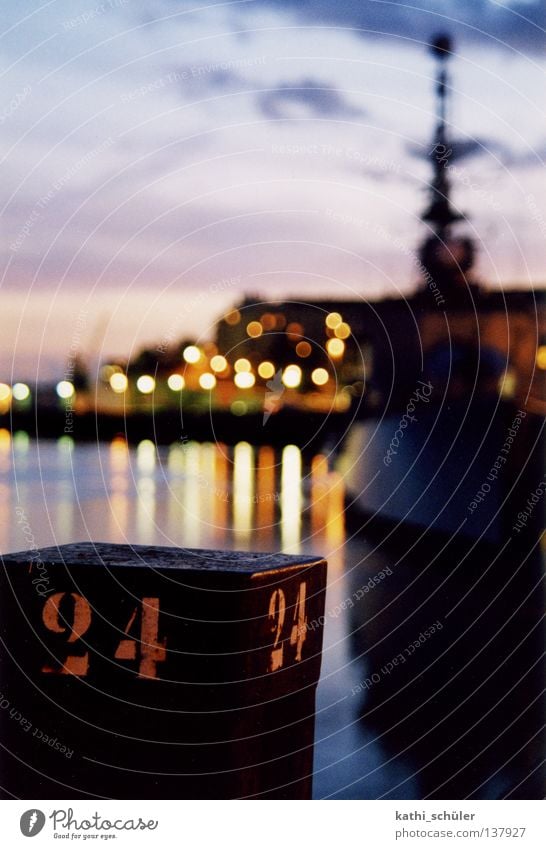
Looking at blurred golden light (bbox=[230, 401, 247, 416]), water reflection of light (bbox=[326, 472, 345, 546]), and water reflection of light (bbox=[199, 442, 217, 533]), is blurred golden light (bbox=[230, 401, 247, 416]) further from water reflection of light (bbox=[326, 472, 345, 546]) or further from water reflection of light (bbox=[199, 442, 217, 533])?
water reflection of light (bbox=[326, 472, 345, 546])

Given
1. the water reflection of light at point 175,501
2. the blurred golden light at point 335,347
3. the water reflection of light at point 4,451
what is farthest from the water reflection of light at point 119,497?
the blurred golden light at point 335,347

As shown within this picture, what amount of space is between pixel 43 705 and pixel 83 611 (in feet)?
1.00

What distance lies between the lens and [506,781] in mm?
7016

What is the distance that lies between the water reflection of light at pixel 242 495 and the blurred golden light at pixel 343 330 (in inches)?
233

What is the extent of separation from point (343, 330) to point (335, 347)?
214 inches

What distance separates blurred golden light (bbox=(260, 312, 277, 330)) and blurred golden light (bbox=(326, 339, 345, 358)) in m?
8.62

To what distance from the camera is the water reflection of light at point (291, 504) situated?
2261 centimetres

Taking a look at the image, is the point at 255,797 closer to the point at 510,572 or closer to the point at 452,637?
the point at 452,637

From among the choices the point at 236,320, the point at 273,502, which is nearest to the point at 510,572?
the point at 273,502

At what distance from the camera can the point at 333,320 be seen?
32.1 m

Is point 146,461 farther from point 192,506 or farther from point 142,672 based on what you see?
point 142,672

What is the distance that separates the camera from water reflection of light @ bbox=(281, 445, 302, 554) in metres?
22.6

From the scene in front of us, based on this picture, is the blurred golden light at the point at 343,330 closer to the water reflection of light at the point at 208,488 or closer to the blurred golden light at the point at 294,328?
the water reflection of light at the point at 208,488

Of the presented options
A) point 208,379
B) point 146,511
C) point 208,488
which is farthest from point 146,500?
point 208,488
